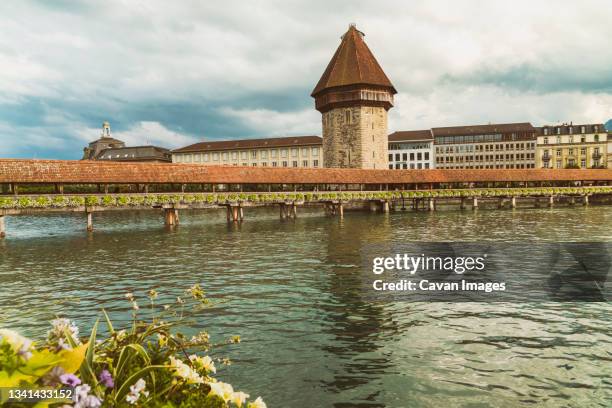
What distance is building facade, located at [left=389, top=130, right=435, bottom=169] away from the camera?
95875mm

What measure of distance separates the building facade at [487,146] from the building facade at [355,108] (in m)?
49.3

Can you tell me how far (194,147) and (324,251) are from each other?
285 ft

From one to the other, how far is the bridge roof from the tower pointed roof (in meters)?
A: 12.3

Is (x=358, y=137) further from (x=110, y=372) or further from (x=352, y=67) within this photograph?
(x=110, y=372)

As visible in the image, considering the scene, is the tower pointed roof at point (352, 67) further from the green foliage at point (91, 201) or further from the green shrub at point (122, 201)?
the green foliage at point (91, 201)

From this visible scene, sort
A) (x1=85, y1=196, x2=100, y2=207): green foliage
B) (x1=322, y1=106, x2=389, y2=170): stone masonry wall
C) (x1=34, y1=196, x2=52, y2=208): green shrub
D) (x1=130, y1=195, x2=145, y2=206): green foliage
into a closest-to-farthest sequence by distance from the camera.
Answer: (x1=34, y1=196, x2=52, y2=208): green shrub
(x1=85, y1=196, x2=100, y2=207): green foliage
(x1=130, y1=195, x2=145, y2=206): green foliage
(x1=322, y1=106, x2=389, y2=170): stone masonry wall

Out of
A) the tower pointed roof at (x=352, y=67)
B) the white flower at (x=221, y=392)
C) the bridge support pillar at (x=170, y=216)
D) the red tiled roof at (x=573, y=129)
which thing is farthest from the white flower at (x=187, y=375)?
the red tiled roof at (x=573, y=129)

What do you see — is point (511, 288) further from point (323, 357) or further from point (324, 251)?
point (324, 251)

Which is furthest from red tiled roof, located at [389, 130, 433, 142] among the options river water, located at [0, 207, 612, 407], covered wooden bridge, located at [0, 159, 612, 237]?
river water, located at [0, 207, 612, 407]

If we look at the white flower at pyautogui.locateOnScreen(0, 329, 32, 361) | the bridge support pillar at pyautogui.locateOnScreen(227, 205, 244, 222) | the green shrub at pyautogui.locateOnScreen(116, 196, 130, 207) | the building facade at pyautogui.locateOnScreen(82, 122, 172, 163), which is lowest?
the bridge support pillar at pyautogui.locateOnScreen(227, 205, 244, 222)

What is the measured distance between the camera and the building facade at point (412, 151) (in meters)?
95.9

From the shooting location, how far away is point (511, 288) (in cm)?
1098

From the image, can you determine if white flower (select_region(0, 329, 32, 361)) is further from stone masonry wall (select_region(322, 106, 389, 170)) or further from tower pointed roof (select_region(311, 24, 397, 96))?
tower pointed roof (select_region(311, 24, 397, 96))

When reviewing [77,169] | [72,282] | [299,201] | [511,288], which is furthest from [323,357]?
[299,201]
